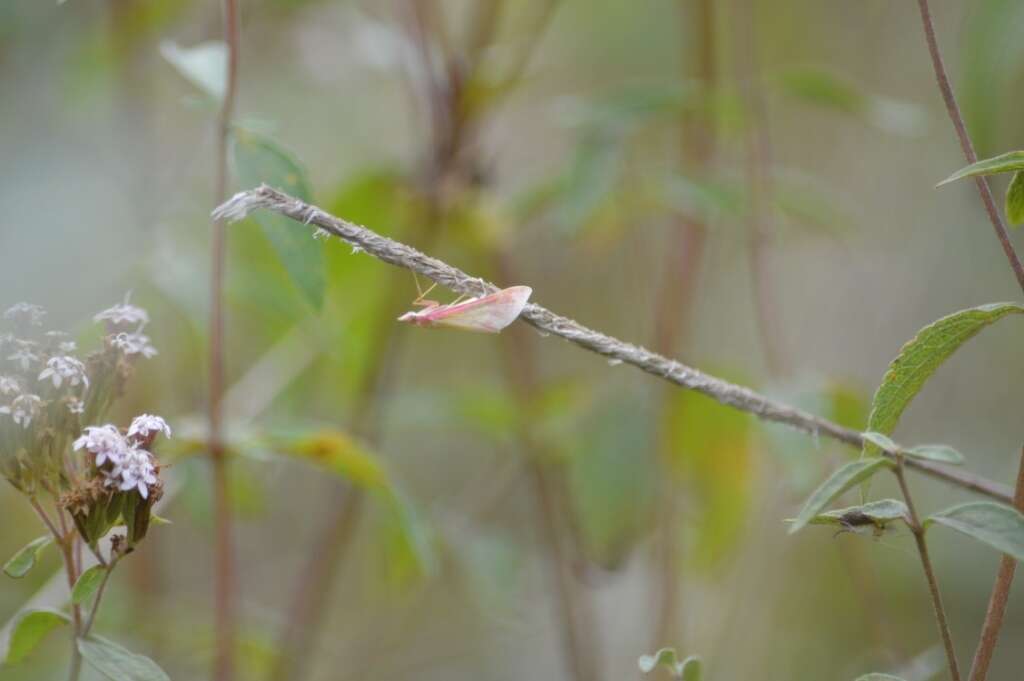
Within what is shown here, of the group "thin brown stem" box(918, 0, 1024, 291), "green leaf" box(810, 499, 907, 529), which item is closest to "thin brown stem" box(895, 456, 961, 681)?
"green leaf" box(810, 499, 907, 529)

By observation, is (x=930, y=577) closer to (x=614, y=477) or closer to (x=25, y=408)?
(x=25, y=408)

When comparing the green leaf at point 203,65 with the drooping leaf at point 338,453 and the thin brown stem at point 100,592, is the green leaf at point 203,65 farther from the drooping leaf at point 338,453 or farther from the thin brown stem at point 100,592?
the thin brown stem at point 100,592

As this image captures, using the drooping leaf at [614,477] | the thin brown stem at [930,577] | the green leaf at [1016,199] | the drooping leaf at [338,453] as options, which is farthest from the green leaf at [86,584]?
the drooping leaf at [614,477]

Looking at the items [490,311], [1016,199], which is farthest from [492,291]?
[1016,199]

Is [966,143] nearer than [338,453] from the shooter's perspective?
Yes

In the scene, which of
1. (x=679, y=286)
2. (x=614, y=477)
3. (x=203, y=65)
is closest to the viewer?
(x=203, y=65)

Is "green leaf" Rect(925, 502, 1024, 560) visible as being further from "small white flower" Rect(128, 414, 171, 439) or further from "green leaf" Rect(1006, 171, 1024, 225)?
"small white flower" Rect(128, 414, 171, 439)

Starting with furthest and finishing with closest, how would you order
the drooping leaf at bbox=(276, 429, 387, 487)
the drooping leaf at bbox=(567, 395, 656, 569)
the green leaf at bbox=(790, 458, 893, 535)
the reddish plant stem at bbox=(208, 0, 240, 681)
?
1. the drooping leaf at bbox=(567, 395, 656, 569)
2. the drooping leaf at bbox=(276, 429, 387, 487)
3. the reddish plant stem at bbox=(208, 0, 240, 681)
4. the green leaf at bbox=(790, 458, 893, 535)
